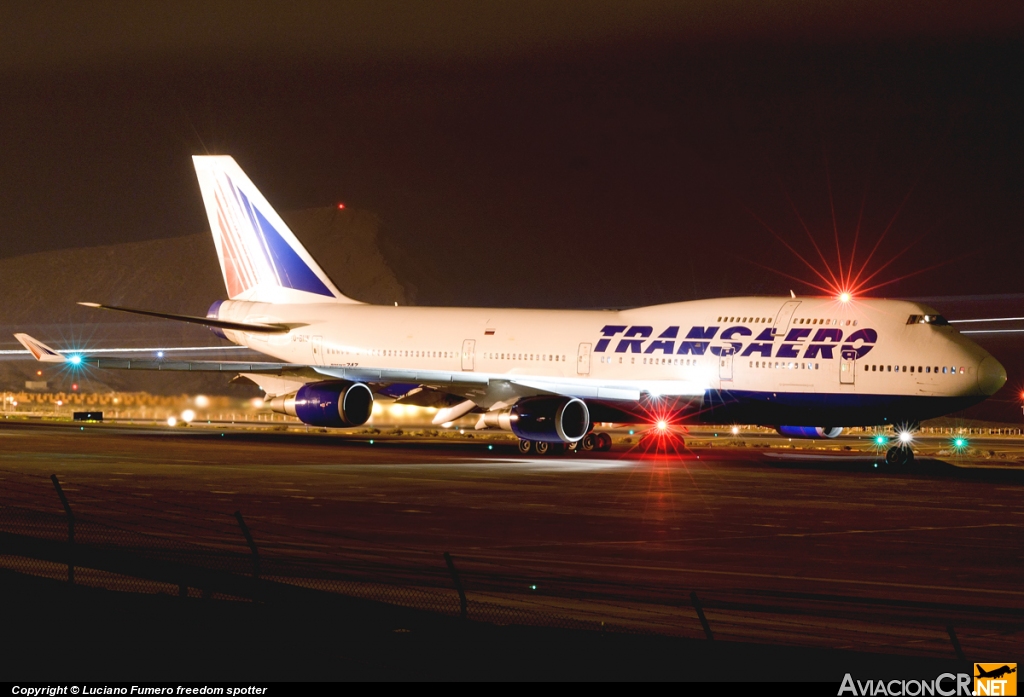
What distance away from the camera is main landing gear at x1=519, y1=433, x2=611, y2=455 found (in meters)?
51.2

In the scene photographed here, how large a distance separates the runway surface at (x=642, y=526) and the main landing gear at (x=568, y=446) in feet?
3.35

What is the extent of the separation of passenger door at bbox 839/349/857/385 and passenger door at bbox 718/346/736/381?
13.2 feet

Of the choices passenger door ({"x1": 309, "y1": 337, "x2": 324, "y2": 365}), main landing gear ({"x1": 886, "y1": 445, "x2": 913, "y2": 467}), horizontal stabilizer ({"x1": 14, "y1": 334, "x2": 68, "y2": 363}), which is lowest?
main landing gear ({"x1": 886, "y1": 445, "x2": 913, "y2": 467})

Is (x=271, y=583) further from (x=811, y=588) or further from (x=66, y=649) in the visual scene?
(x=811, y=588)

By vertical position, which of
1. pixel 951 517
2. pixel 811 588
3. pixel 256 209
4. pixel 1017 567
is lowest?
pixel 811 588

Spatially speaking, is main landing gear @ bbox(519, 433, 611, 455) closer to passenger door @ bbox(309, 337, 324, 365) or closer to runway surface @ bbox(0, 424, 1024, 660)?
runway surface @ bbox(0, 424, 1024, 660)

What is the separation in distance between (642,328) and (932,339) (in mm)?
10913

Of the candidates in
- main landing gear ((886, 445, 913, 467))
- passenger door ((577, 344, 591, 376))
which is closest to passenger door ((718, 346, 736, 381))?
passenger door ((577, 344, 591, 376))

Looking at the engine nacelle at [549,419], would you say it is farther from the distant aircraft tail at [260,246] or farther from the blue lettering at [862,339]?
the distant aircraft tail at [260,246]

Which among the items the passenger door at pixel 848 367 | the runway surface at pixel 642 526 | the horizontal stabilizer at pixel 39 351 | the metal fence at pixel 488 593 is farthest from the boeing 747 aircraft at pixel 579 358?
the metal fence at pixel 488 593

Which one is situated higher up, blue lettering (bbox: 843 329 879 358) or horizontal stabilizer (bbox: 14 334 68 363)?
horizontal stabilizer (bbox: 14 334 68 363)

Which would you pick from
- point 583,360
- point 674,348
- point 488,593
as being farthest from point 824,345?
point 488,593

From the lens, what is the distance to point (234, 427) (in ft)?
257

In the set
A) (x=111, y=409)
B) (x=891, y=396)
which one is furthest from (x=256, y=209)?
(x=891, y=396)
